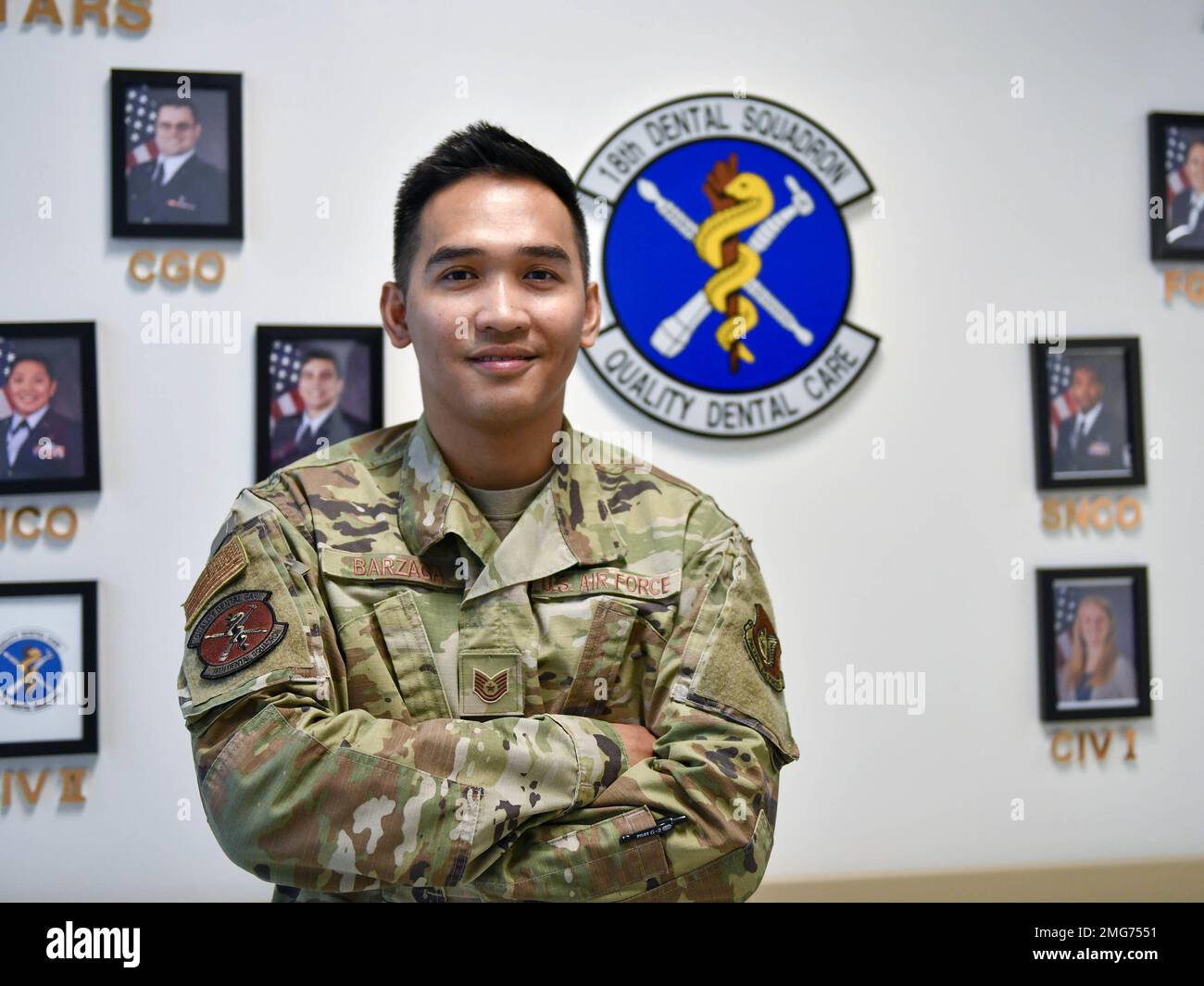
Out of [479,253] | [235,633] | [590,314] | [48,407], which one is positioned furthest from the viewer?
[48,407]

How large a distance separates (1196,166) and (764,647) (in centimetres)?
116

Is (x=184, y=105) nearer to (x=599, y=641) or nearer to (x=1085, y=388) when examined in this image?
(x=599, y=641)

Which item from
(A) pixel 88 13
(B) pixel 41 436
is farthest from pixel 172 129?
(B) pixel 41 436

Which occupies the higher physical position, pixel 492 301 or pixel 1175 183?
pixel 1175 183

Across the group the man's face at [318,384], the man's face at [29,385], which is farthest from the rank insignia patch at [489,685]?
the man's face at [29,385]

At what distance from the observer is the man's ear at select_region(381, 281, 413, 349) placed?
4.68 feet

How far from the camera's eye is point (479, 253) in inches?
52.4

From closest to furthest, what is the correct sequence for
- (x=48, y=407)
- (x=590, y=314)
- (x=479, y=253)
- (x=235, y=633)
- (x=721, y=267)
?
(x=235, y=633), (x=479, y=253), (x=590, y=314), (x=48, y=407), (x=721, y=267)

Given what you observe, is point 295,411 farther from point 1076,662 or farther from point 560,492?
point 1076,662

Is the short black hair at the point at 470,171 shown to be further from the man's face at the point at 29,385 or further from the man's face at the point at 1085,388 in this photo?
the man's face at the point at 1085,388

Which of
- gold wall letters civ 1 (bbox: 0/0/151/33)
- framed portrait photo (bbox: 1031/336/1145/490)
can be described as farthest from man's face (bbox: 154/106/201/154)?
framed portrait photo (bbox: 1031/336/1145/490)

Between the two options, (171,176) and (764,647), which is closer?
(764,647)

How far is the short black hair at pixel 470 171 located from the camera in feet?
4.50

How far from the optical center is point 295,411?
1641 mm
